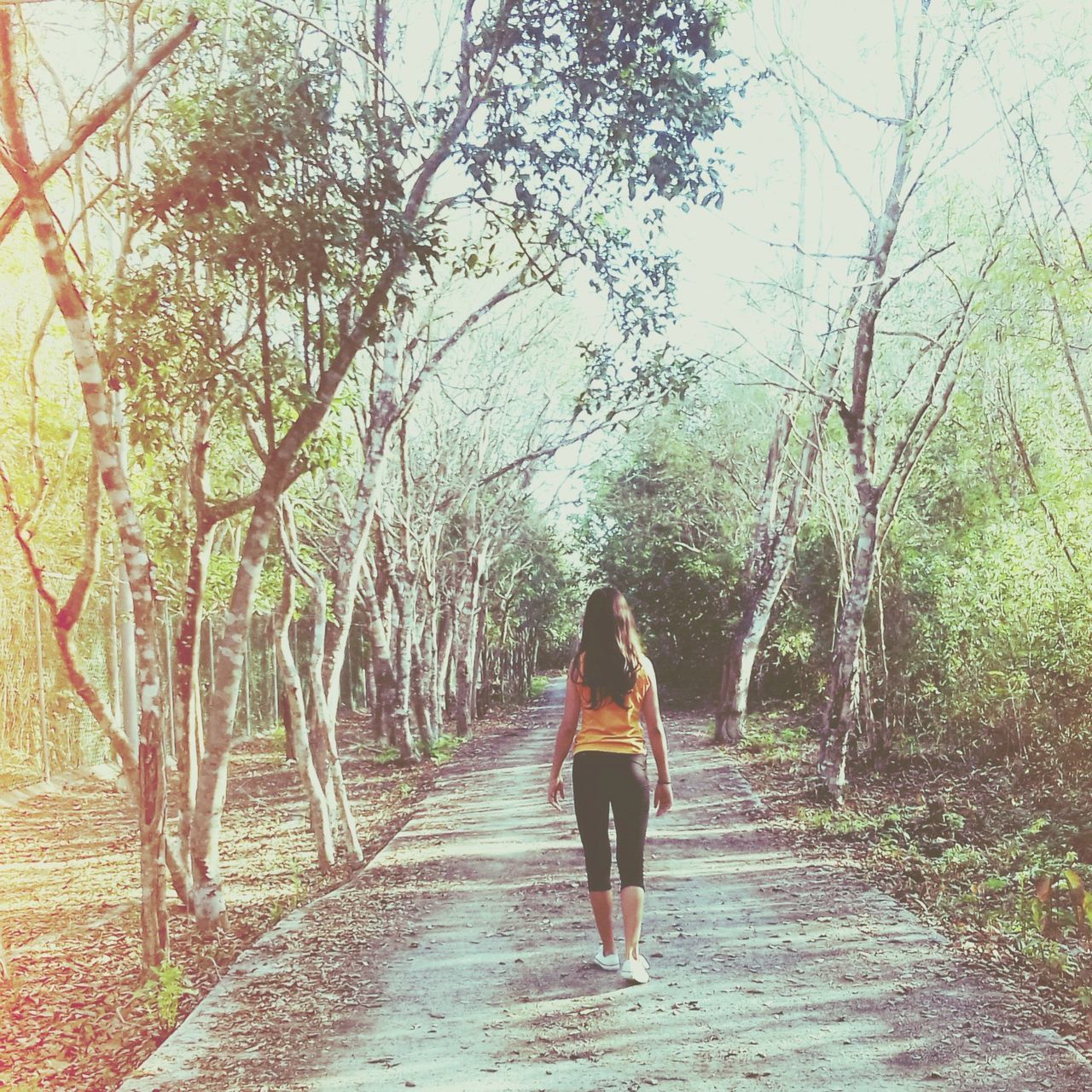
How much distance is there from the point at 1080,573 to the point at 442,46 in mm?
7867

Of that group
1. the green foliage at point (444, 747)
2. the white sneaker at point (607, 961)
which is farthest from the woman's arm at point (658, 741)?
the green foliage at point (444, 747)

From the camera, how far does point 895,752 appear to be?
14.7 meters

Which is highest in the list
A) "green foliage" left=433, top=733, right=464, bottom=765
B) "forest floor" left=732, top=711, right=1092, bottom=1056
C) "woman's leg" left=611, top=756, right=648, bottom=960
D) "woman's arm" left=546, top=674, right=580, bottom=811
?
"woman's arm" left=546, top=674, right=580, bottom=811

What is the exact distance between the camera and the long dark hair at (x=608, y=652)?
19.7 feet

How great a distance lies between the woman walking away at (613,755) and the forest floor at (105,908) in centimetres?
232

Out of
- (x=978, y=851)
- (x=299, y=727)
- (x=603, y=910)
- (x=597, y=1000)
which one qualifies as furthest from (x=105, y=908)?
(x=978, y=851)

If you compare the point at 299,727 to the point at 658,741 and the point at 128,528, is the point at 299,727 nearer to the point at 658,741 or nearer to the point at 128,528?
the point at 128,528

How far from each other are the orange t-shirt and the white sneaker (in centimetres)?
116

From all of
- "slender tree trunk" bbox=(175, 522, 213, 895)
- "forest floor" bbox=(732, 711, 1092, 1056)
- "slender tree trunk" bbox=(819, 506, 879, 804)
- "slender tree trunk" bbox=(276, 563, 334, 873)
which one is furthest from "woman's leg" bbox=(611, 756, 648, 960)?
"slender tree trunk" bbox=(819, 506, 879, 804)

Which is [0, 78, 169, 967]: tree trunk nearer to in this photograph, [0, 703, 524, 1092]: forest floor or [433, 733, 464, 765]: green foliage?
[0, 703, 524, 1092]: forest floor

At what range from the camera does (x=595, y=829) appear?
19.7ft

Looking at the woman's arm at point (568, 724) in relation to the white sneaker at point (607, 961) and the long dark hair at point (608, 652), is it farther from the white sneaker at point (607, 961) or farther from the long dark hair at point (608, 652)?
the white sneaker at point (607, 961)

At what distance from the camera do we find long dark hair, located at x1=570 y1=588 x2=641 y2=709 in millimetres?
6020

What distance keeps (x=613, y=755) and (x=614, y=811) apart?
0.30 m
